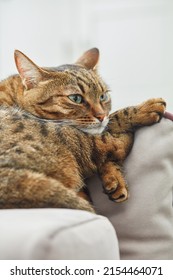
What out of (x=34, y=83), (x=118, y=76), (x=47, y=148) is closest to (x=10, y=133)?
(x=47, y=148)

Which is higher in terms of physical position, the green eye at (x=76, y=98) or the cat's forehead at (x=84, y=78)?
the cat's forehead at (x=84, y=78)

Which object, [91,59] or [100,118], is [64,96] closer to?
[100,118]

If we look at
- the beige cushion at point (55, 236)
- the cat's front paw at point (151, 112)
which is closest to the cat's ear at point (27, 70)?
the cat's front paw at point (151, 112)

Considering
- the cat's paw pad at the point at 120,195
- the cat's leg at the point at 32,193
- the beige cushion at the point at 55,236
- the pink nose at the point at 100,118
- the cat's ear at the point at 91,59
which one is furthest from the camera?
the cat's ear at the point at 91,59

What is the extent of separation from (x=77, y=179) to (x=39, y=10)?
2.19 meters

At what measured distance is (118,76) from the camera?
3.01 m

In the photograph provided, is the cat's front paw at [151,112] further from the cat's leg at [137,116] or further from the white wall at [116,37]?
the white wall at [116,37]

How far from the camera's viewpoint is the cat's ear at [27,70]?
1.10 metres

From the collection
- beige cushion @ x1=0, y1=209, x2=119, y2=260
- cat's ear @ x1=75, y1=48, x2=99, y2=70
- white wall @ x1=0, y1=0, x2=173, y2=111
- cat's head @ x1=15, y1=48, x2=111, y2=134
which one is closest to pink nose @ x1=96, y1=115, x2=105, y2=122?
cat's head @ x1=15, y1=48, x2=111, y2=134

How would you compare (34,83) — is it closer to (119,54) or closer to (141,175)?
(141,175)

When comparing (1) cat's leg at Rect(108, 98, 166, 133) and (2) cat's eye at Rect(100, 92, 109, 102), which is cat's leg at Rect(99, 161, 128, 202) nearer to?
(1) cat's leg at Rect(108, 98, 166, 133)

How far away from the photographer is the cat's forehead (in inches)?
43.4

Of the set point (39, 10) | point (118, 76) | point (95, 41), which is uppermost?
point (39, 10)

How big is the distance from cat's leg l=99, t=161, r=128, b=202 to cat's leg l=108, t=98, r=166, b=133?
108mm
